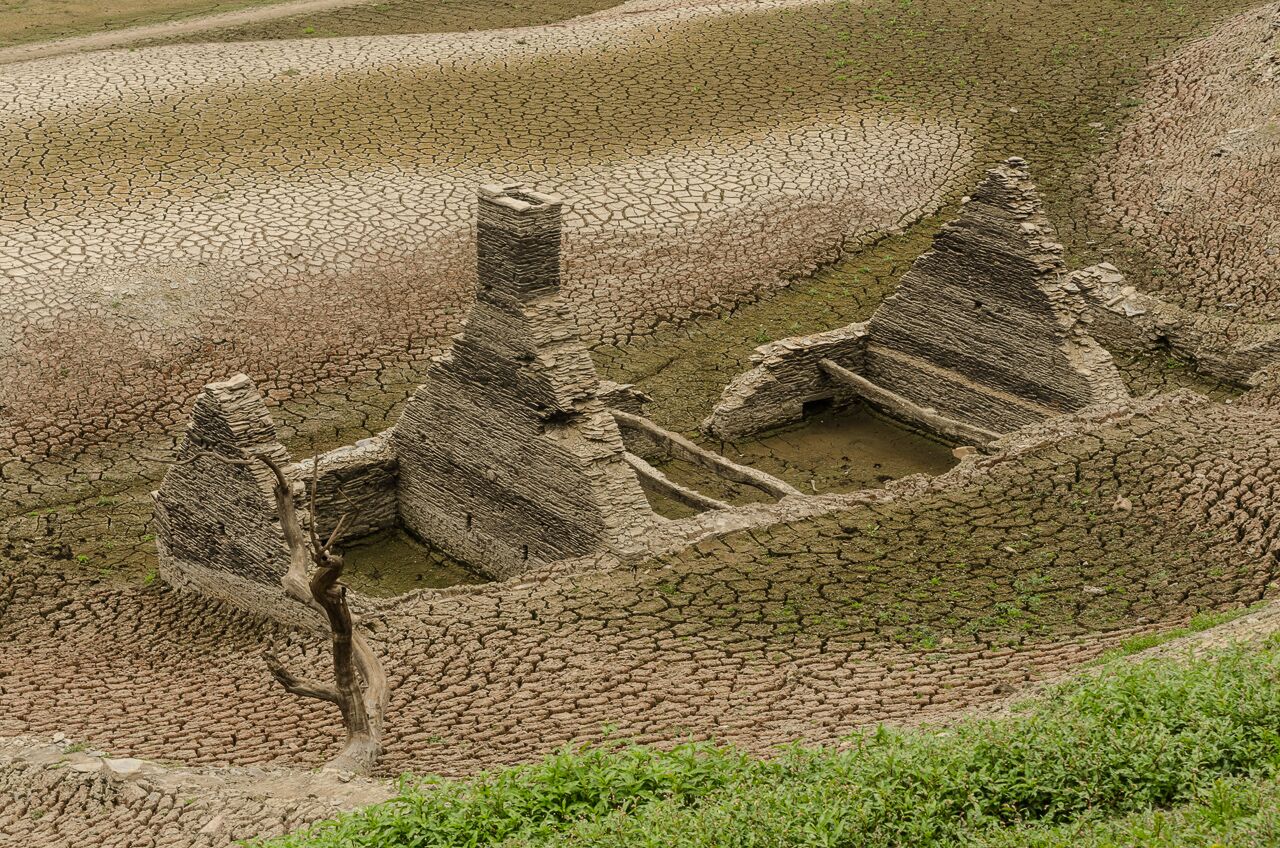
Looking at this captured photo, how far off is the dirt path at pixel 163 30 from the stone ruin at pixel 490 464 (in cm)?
1508

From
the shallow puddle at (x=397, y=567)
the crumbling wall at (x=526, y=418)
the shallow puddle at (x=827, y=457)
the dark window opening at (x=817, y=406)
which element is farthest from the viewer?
the dark window opening at (x=817, y=406)

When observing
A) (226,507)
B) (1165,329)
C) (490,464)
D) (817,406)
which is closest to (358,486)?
(490,464)

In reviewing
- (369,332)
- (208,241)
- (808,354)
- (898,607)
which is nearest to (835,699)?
(898,607)

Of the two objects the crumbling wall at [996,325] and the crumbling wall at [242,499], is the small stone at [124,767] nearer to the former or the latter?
the crumbling wall at [242,499]

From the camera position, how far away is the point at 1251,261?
845 inches

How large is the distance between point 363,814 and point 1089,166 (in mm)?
18565

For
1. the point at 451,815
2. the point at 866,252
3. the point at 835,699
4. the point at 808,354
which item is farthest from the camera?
the point at 866,252

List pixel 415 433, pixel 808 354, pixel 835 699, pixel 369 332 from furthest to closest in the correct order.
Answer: pixel 369 332, pixel 808 354, pixel 415 433, pixel 835 699

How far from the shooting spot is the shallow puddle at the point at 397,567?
15203 mm

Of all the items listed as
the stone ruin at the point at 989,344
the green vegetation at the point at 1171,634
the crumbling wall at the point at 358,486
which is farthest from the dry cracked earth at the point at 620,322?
the crumbling wall at the point at 358,486

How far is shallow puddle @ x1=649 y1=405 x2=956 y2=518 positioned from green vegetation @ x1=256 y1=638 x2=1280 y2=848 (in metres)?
6.26

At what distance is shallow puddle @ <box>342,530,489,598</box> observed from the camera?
15.2 m

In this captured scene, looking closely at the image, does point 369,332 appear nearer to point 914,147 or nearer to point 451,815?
point 914,147

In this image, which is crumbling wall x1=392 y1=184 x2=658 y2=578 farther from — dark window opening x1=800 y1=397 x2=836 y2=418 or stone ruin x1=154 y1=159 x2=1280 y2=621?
dark window opening x1=800 y1=397 x2=836 y2=418
